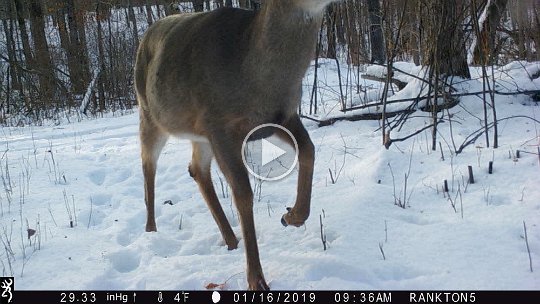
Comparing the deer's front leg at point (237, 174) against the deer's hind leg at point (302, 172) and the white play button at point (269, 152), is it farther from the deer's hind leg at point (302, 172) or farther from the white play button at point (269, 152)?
the white play button at point (269, 152)

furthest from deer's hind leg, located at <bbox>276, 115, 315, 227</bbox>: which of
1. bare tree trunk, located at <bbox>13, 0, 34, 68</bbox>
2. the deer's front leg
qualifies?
bare tree trunk, located at <bbox>13, 0, 34, 68</bbox>

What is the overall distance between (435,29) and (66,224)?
143 inches

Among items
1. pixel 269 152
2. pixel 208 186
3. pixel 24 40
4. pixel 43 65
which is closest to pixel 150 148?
pixel 208 186

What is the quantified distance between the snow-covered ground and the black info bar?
84 millimetres

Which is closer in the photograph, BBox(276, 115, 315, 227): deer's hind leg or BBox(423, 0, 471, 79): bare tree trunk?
BBox(276, 115, 315, 227): deer's hind leg

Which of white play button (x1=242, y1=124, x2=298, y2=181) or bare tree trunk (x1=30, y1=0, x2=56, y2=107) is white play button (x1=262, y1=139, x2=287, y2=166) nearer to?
white play button (x1=242, y1=124, x2=298, y2=181)

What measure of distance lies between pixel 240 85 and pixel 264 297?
1.18m

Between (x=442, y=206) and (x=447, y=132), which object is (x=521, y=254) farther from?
(x=447, y=132)

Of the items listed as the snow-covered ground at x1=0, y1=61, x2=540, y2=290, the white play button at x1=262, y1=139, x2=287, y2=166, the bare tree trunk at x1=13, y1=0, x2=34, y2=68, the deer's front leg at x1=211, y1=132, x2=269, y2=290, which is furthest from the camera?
the bare tree trunk at x1=13, y1=0, x2=34, y2=68

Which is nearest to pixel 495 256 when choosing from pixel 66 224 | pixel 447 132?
pixel 447 132

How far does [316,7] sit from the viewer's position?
3.00m

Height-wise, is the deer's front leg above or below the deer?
below

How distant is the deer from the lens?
3.09 metres

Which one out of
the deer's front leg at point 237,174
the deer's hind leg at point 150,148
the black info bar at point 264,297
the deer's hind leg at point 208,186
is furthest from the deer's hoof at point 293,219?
the deer's hind leg at point 150,148
